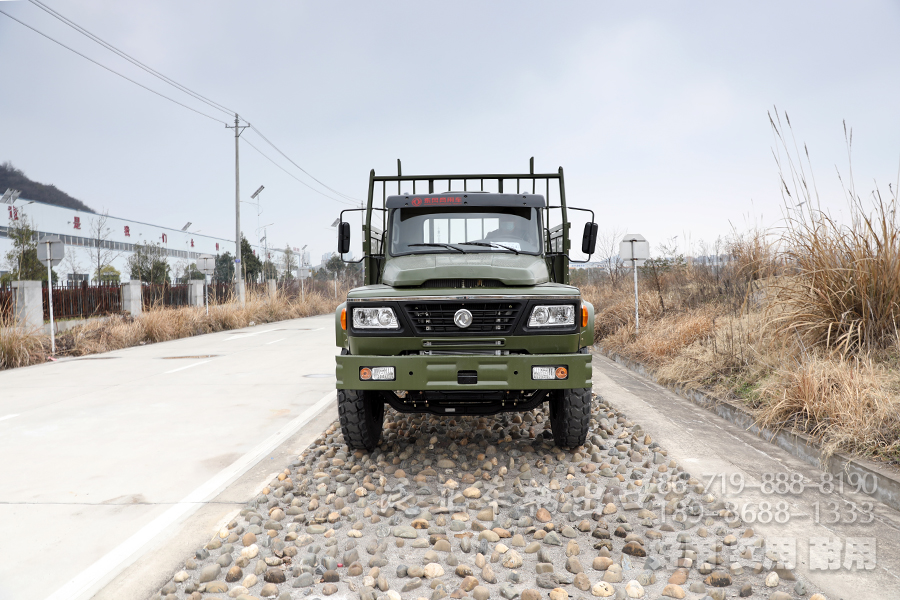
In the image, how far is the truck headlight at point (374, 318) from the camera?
461cm

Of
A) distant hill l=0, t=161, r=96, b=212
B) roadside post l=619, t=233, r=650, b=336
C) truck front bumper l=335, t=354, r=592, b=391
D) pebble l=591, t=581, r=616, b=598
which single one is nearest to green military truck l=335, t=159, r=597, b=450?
truck front bumper l=335, t=354, r=592, b=391

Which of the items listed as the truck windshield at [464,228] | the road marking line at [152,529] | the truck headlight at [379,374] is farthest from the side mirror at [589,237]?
the road marking line at [152,529]

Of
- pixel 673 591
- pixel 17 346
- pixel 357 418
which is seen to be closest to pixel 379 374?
pixel 357 418

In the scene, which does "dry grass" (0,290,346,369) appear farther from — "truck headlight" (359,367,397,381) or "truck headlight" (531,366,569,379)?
"truck headlight" (531,366,569,379)

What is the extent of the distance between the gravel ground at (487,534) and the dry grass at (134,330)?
1103 centimetres

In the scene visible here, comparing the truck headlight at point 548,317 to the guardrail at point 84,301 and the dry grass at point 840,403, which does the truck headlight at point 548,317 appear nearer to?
the dry grass at point 840,403

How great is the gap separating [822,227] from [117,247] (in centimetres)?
7830

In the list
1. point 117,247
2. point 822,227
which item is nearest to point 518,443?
point 822,227

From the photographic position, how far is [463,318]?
456 centimetres

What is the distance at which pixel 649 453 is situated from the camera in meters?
5.13

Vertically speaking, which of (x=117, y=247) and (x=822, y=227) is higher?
(x=117, y=247)

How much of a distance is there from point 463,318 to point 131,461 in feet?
10.6

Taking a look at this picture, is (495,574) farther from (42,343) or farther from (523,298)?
(42,343)

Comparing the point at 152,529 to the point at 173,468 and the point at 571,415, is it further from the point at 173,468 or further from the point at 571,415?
the point at 571,415
